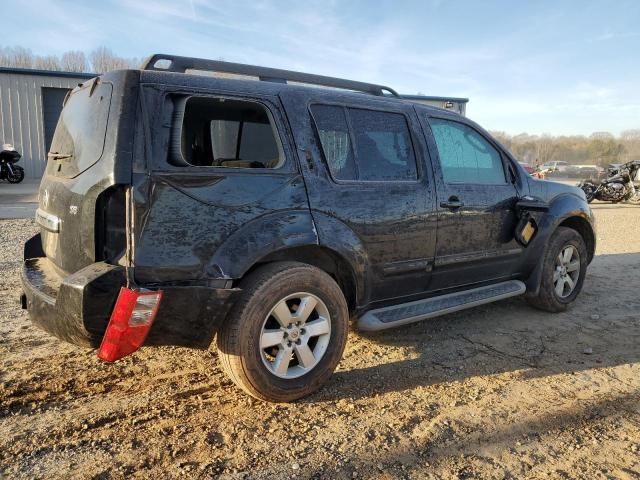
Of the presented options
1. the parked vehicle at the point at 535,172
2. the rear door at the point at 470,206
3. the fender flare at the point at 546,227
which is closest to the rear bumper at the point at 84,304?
the rear door at the point at 470,206

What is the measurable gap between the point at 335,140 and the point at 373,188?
0.41 meters

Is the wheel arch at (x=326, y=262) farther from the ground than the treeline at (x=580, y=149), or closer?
closer

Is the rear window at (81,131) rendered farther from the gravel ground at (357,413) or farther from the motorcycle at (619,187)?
the motorcycle at (619,187)

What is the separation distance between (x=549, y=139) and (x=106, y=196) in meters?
67.9

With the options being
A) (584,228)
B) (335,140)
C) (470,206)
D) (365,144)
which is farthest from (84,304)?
(584,228)

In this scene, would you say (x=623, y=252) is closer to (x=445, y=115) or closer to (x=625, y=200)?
(x=445, y=115)

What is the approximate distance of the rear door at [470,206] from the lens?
147 inches

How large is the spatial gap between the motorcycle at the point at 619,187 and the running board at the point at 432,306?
13.0m

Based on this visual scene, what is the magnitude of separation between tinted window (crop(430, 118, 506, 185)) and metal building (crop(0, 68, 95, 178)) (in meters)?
20.5

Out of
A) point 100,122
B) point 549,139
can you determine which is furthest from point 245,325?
point 549,139

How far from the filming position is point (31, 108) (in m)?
20.4

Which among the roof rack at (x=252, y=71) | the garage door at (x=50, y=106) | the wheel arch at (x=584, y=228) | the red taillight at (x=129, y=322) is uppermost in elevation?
the garage door at (x=50, y=106)

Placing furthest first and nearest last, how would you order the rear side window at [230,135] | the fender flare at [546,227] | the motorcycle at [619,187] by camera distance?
the motorcycle at [619,187], the fender flare at [546,227], the rear side window at [230,135]

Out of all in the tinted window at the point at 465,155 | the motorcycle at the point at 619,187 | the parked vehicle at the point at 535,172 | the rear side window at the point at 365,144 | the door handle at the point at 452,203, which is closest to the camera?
the rear side window at the point at 365,144
